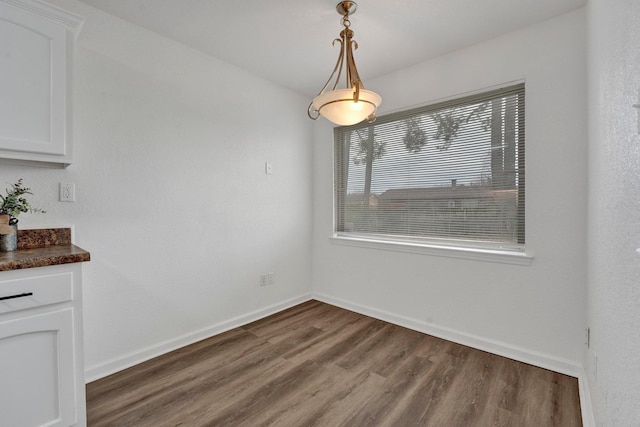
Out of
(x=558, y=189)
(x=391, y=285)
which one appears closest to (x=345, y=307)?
(x=391, y=285)

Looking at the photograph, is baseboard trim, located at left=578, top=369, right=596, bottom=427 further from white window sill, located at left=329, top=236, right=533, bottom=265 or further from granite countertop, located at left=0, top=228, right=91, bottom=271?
granite countertop, located at left=0, top=228, right=91, bottom=271

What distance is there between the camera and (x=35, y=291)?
1.33 m

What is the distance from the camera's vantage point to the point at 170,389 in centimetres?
189

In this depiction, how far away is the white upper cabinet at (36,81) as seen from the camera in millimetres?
1477

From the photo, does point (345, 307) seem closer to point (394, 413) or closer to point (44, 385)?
point (394, 413)

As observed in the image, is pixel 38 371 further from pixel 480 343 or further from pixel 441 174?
pixel 441 174

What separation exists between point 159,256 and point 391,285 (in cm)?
211

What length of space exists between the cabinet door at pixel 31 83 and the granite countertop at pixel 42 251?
1.73ft

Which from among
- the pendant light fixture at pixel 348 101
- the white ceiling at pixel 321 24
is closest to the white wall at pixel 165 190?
the white ceiling at pixel 321 24

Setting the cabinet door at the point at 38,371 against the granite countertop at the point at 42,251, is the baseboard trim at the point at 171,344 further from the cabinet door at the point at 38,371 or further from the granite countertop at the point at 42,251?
the granite countertop at the point at 42,251

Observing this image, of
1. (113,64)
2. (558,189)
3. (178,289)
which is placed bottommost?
(178,289)

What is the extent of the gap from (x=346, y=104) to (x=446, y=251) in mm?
1614

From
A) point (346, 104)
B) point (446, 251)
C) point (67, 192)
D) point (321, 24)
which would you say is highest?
point (321, 24)

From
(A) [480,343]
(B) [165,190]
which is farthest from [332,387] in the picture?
(B) [165,190]
